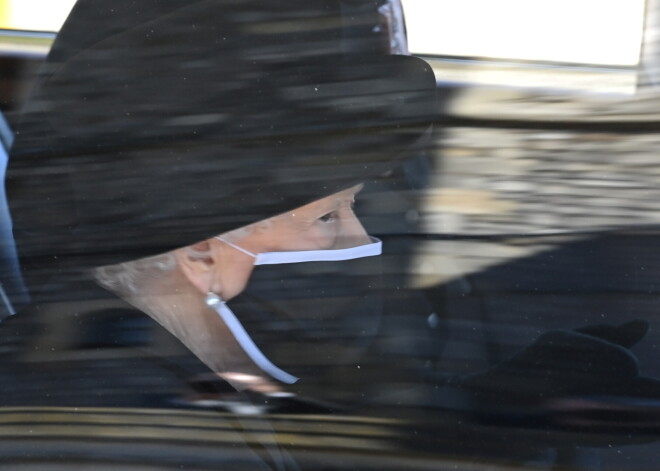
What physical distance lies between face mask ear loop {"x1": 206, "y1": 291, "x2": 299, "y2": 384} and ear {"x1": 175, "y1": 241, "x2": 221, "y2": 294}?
3 centimetres

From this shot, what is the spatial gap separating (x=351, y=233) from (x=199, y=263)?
216 mm

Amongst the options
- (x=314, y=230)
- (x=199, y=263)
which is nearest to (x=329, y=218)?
(x=314, y=230)

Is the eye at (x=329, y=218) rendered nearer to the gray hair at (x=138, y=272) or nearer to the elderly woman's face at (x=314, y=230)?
the elderly woman's face at (x=314, y=230)

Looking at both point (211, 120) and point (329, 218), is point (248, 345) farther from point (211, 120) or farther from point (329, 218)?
point (211, 120)

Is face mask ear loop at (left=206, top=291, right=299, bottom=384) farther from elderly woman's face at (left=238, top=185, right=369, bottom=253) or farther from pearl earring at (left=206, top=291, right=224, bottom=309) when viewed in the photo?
elderly woman's face at (left=238, top=185, right=369, bottom=253)

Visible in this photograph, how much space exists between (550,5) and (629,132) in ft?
0.61

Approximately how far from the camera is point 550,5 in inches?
46.9

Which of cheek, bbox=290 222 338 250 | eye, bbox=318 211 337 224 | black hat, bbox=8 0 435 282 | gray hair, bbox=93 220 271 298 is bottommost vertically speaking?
gray hair, bbox=93 220 271 298

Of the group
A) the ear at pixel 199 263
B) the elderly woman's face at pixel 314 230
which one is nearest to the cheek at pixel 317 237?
the elderly woman's face at pixel 314 230

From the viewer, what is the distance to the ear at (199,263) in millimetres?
1316

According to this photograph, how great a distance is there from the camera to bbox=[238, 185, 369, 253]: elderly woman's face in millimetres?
1275

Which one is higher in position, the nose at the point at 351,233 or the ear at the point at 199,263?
the nose at the point at 351,233

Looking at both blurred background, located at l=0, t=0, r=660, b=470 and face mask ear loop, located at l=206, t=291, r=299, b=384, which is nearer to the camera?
blurred background, located at l=0, t=0, r=660, b=470

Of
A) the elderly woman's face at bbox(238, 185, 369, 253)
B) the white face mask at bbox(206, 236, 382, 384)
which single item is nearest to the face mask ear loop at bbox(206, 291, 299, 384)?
the white face mask at bbox(206, 236, 382, 384)
